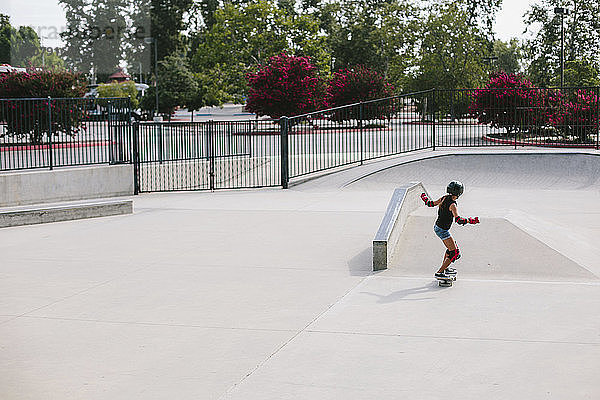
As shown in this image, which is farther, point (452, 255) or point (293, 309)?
point (452, 255)

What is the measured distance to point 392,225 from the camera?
9797 mm

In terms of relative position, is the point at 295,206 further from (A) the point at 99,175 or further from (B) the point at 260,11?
(B) the point at 260,11

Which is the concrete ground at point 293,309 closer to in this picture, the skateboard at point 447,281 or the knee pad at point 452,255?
the skateboard at point 447,281

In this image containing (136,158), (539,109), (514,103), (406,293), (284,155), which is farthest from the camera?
(514,103)

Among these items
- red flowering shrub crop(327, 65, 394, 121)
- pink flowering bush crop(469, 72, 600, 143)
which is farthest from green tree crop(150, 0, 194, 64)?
pink flowering bush crop(469, 72, 600, 143)

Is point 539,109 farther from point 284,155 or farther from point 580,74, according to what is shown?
point 580,74

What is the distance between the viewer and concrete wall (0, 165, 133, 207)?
620 inches

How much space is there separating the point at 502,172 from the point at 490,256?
11.5 m

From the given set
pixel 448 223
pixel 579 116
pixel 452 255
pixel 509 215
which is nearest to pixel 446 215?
pixel 448 223

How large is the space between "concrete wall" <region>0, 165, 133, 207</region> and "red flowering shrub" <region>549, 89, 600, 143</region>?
14.6m

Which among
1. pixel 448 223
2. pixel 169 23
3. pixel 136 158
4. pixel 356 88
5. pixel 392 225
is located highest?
pixel 169 23

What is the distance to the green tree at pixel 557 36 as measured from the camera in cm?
5344

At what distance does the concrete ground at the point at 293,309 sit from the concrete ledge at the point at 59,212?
43cm

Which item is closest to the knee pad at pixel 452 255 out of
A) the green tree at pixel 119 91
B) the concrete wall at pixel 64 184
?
the concrete wall at pixel 64 184
